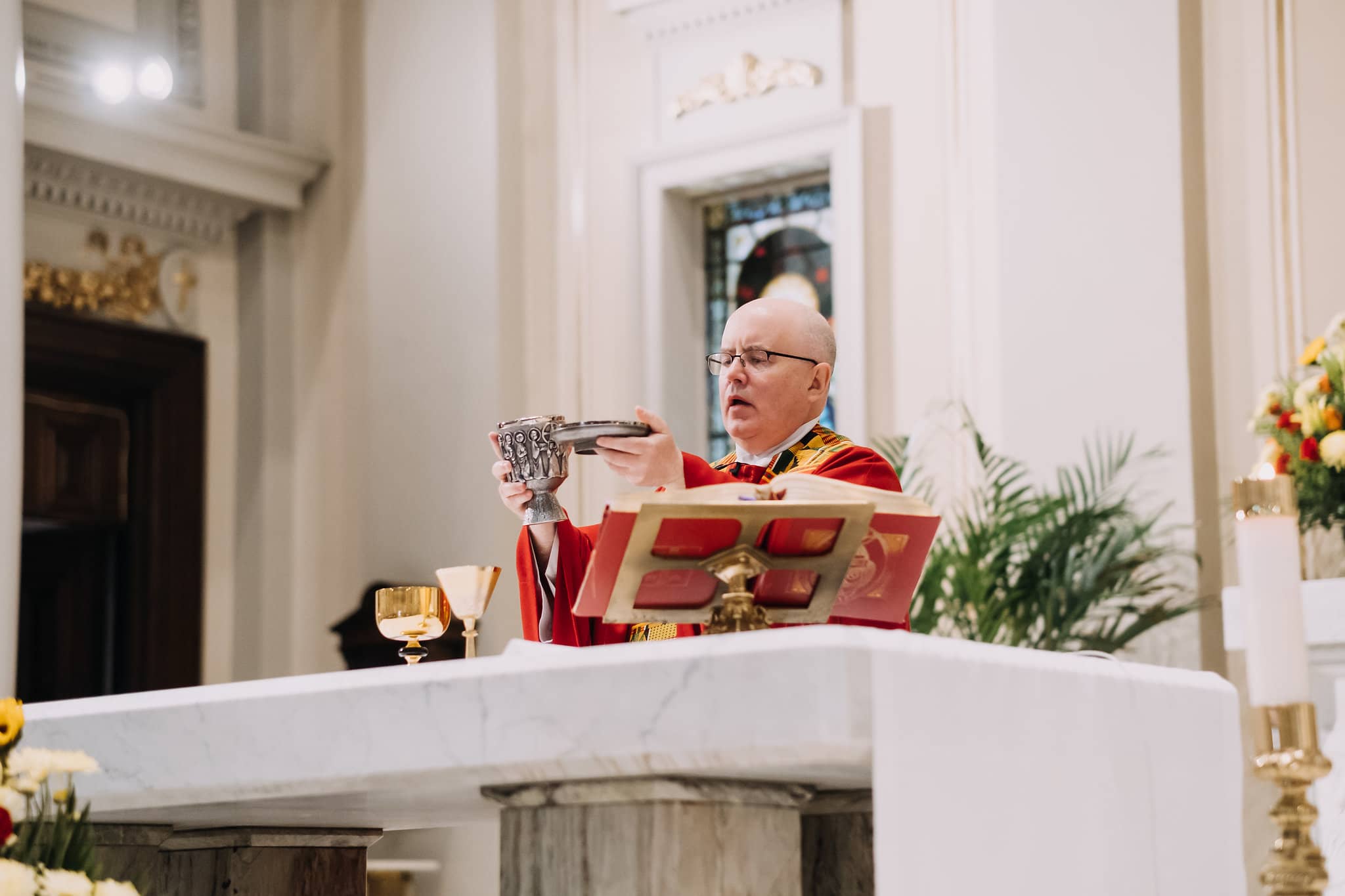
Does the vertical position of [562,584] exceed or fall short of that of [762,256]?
it falls short

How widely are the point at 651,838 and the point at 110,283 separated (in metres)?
5.70

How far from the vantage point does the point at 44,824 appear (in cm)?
197

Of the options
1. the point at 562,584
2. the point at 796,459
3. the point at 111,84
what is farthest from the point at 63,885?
the point at 111,84

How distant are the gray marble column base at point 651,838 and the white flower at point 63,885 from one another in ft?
1.49

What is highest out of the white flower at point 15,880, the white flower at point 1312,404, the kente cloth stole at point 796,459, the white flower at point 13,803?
the white flower at point 1312,404

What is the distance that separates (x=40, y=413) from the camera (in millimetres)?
6895

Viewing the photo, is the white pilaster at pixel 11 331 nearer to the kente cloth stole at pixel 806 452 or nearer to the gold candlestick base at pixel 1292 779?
the kente cloth stole at pixel 806 452

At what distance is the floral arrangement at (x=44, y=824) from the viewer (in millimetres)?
1849

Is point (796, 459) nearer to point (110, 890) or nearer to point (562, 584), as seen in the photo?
point (562, 584)

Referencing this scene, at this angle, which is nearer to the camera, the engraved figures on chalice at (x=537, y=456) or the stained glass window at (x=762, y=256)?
the engraved figures on chalice at (x=537, y=456)

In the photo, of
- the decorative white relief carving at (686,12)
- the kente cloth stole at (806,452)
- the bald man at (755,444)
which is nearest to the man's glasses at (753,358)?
the bald man at (755,444)

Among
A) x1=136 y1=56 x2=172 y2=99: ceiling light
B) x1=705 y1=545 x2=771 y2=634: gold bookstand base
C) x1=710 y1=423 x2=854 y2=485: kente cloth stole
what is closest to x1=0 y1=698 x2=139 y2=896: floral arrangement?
x1=705 y1=545 x2=771 y2=634: gold bookstand base

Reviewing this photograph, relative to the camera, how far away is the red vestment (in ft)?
9.52

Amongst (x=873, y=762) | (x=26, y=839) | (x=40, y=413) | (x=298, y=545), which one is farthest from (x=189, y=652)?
(x=873, y=762)
